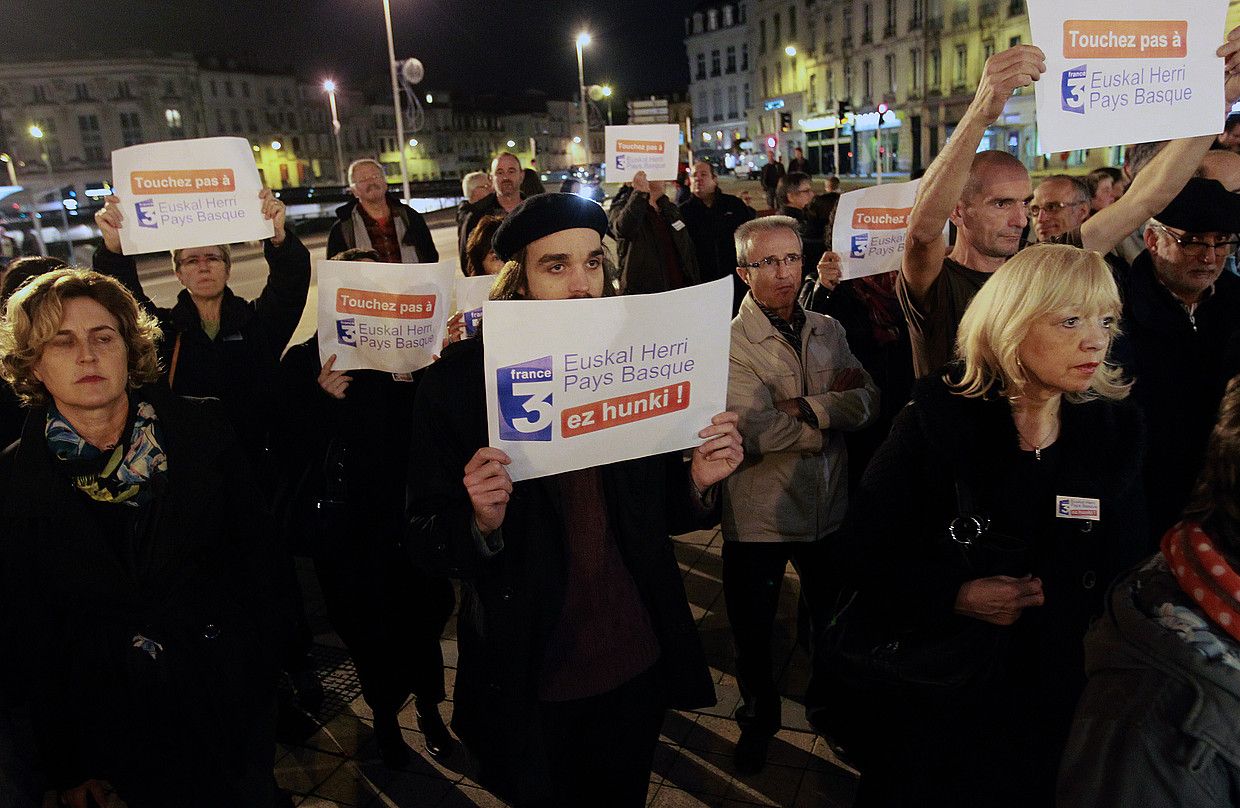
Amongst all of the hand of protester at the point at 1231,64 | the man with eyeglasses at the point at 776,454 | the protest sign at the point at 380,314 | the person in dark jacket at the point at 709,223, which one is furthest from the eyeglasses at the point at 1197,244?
the person in dark jacket at the point at 709,223

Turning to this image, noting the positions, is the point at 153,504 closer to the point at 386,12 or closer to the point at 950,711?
the point at 950,711

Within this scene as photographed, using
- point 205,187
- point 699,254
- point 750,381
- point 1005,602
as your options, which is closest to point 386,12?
point 699,254

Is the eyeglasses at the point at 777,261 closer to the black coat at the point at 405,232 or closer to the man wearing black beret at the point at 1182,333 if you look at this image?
the man wearing black beret at the point at 1182,333

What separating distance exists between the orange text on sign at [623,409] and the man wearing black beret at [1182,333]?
192 centimetres

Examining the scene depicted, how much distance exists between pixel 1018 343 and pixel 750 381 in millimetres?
1325

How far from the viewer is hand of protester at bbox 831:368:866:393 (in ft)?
11.5

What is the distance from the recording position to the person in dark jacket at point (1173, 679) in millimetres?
1221

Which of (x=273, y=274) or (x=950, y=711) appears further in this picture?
(x=273, y=274)

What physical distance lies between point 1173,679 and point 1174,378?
239cm

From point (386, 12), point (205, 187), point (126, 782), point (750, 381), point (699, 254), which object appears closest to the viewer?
point (126, 782)

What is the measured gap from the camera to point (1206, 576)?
1301 millimetres

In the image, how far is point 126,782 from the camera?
252 centimetres

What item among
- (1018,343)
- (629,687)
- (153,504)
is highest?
(1018,343)

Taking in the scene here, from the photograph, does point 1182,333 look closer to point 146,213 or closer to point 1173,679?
point 1173,679
